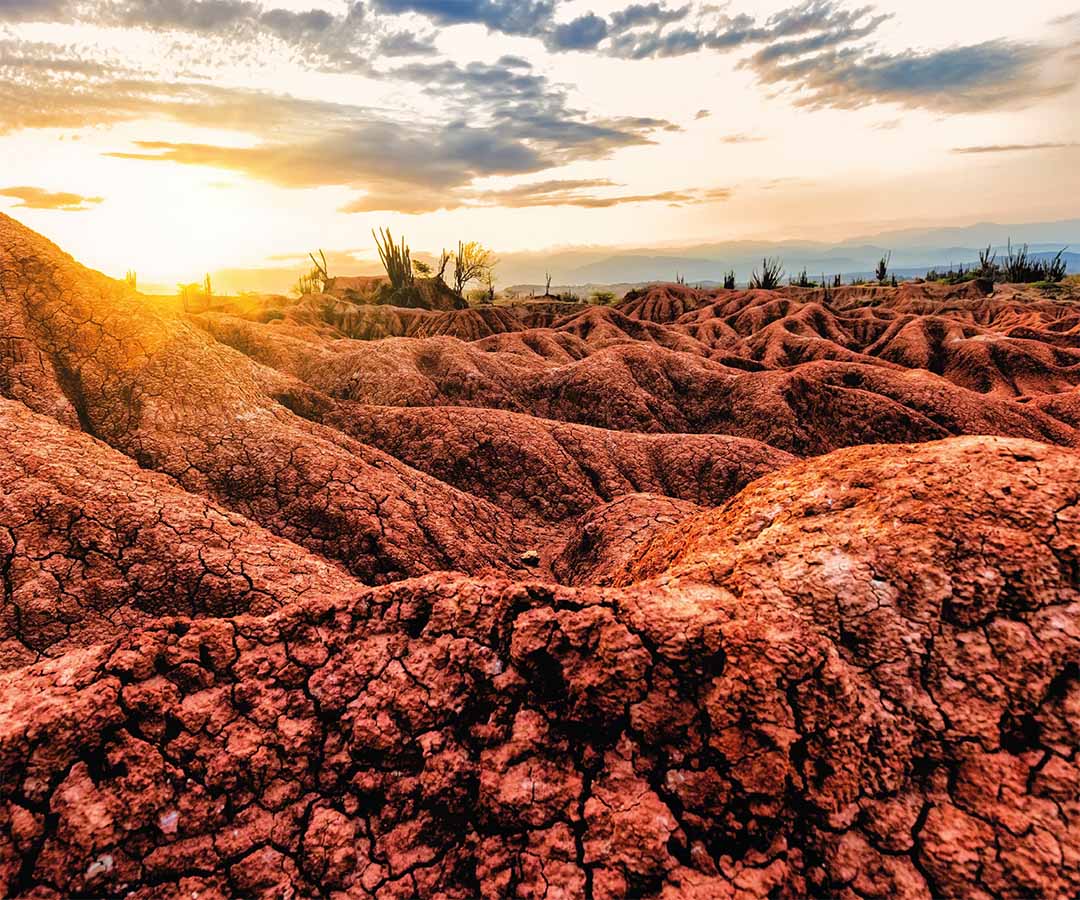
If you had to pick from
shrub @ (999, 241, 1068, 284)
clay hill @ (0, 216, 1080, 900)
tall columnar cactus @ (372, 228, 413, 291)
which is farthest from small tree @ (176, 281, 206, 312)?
shrub @ (999, 241, 1068, 284)

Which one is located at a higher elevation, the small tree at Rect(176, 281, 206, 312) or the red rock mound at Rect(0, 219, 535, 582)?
the small tree at Rect(176, 281, 206, 312)

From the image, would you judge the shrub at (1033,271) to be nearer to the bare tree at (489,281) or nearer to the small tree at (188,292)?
the bare tree at (489,281)

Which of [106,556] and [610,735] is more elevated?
[610,735]

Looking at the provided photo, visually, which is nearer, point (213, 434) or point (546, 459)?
point (213, 434)

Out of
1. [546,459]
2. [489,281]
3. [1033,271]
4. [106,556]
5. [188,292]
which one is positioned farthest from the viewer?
[489,281]

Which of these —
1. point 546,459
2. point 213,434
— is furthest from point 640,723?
point 546,459

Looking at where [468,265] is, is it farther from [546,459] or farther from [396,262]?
[546,459]

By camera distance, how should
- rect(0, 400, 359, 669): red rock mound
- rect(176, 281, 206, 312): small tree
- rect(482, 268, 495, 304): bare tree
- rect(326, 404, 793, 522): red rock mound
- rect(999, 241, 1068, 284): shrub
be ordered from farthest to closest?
rect(482, 268, 495, 304): bare tree → rect(999, 241, 1068, 284): shrub → rect(176, 281, 206, 312): small tree → rect(326, 404, 793, 522): red rock mound → rect(0, 400, 359, 669): red rock mound

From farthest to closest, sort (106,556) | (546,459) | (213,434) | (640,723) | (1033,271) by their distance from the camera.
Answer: (1033,271) < (546,459) < (213,434) < (106,556) < (640,723)

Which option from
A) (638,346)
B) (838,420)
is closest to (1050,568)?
(838,420)

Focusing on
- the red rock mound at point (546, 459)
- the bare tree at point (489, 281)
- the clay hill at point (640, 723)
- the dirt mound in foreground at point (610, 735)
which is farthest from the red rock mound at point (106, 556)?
the bare tree at point (489, 281)

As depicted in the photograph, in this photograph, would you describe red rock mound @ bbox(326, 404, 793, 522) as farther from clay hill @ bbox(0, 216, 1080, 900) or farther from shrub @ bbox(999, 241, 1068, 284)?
shrub @ bbox(999, 241, 1068, 284)

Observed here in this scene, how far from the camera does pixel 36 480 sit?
5.70 metres

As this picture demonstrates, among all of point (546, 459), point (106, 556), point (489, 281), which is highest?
point (489, 281)
